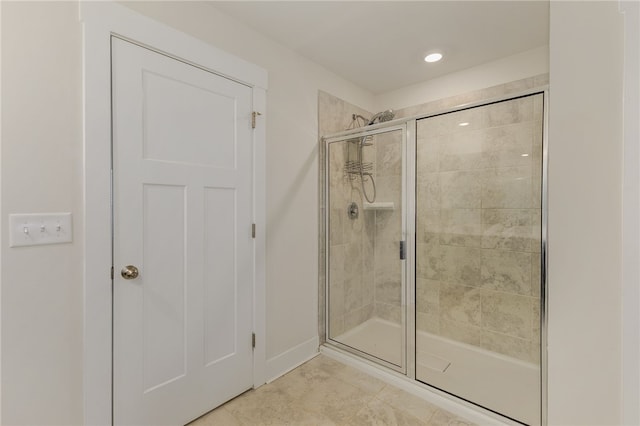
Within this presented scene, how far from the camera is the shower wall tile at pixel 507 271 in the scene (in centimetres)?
223

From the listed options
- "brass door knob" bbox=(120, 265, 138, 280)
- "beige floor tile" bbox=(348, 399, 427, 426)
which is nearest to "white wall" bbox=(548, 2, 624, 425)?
"beige floor tile" bbox=(348, 399, 427, 426)

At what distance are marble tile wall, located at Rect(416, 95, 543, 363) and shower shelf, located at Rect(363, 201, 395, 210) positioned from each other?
23 centimetres

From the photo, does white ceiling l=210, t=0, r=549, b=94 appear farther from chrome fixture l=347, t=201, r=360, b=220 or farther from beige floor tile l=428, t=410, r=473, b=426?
beige floor tile l=428, t=410, r=473, b=426

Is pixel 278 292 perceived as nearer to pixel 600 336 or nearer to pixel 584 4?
pixel 600 336

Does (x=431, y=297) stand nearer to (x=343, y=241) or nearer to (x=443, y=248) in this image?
(x=443, y=248)

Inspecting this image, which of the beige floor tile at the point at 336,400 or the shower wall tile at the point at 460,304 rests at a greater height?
the shower wall tile at the point at 460,304

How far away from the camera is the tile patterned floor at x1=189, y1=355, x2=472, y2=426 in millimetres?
1690

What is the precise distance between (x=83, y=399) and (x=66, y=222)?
2.57 feet

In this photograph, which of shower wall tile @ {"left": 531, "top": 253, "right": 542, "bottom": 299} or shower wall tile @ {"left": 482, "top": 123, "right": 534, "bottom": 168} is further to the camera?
shower wall tile @ {"left": 531, "top": 253, "right": 542, "bottom": 299}

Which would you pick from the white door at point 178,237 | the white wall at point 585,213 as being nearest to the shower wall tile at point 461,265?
the white door at point 178,237

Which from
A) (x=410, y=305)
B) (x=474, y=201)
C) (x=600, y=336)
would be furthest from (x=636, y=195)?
(x=474, y=201)

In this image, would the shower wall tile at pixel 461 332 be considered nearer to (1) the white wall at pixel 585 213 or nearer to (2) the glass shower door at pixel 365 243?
(2) the glass shower door at pixel 365 243

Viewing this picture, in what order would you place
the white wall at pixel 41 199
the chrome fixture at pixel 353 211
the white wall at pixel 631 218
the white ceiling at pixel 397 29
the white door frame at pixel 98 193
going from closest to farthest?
1. the white wall at pixel 631 218
2. the white wall at pixel 41 199
3. the white door frame at pixel 98 193
4. the white ceiling at pixel 397 29
5. the chrome fixture at pixel 353 211

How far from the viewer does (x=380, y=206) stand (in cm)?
251
